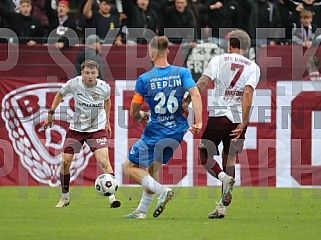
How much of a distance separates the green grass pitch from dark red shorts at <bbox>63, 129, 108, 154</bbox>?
0.97 meters

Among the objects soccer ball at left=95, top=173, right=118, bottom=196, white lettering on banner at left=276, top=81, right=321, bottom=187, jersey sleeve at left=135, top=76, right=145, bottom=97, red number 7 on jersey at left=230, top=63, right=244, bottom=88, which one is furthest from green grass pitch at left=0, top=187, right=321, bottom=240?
red number 7 on jersey at left=230, top=63, right=244, bottom=88

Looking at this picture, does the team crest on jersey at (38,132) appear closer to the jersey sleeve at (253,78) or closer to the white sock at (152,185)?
the jersey sleeve at (253,78)

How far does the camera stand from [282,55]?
18.8m

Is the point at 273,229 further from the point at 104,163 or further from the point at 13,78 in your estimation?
the point at 13,78

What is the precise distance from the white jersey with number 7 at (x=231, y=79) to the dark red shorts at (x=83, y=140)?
9.22ft

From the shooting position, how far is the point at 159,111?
38.6 feet

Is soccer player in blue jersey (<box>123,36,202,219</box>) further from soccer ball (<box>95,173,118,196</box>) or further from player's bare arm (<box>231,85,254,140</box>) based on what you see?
soccer ball (<box>95,173,118,196</box>)

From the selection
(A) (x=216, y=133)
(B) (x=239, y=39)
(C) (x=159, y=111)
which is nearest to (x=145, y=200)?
(C) (x=159, y=111)

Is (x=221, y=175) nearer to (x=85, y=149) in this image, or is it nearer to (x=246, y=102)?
(x=246, y=102)

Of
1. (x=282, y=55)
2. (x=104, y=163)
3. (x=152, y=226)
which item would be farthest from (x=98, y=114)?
(x=282, y=55)

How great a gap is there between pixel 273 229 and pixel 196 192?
22.2 ft

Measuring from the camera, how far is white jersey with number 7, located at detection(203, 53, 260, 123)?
1232 cm

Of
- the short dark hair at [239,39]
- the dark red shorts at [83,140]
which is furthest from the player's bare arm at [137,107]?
the dark red shorts at [83,140]

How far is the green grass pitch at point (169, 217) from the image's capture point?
33.7 ft
